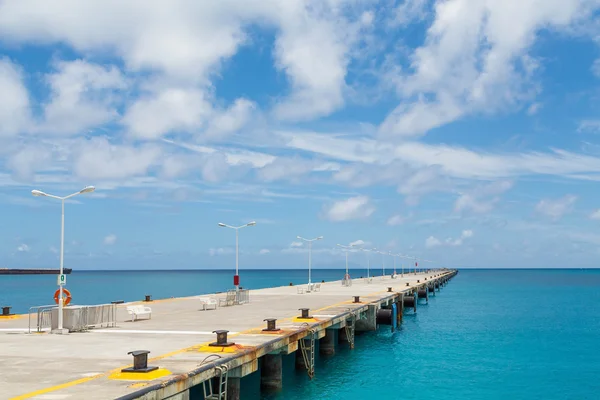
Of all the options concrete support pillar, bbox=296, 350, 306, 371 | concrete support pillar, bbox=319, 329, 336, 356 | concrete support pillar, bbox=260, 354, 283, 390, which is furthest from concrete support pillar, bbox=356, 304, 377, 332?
concrete support pillar, bbox=260, 354, 283, 390

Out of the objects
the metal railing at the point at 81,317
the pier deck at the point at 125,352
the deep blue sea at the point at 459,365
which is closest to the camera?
the pier deck at the point at 125,352

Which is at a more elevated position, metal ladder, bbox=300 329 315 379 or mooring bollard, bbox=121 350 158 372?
mooring bollard, bbox=121 350 158 372

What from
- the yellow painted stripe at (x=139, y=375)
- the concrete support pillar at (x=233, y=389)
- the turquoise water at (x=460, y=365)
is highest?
the yellow painted stripe at (x=139, y=375)

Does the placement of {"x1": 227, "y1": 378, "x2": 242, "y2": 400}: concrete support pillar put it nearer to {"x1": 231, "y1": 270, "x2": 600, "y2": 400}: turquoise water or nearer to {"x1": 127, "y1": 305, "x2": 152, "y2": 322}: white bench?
{"x1": 231, "y1": 270, "x2": 600, "y2": 400}: turquoise water

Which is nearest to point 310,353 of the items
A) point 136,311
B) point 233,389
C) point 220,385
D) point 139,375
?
point 233,389

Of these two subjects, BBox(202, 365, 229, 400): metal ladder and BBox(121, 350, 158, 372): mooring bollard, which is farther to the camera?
BBox(202, 365, 229, 400): metal ladder

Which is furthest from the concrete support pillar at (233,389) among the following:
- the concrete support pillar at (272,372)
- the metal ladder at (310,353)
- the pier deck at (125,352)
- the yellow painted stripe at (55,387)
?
the metal ladder at (310,353)

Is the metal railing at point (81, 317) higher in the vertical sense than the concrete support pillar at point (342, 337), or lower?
higher

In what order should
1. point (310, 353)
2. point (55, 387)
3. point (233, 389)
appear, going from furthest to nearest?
point (310, 353) → point (233, 389) → point (55, 387)

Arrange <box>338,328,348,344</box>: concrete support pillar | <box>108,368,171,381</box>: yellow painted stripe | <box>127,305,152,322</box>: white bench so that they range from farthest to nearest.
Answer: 1. <box>338,328,348,344</box>: concrete support pillar
2. <box>127,305,152,322</box>: white bench
3. <box>108,368,171,381</box>: yellow painted stripe

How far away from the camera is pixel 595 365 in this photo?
3756cm

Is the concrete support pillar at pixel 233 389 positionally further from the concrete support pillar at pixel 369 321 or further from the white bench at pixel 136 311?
the concrete support pillar at pixel 369 321

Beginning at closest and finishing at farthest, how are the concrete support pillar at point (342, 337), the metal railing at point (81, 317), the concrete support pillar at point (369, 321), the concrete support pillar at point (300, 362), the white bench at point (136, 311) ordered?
the metal railing at point (81, 317) → the concrete support pillar at point (300, 362) → the white bench at point (136, 311) → the concrete support pillar at point (342, 337) → the concrete support pillar at point (369, 321)

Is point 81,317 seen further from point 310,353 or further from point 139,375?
point 139,375
